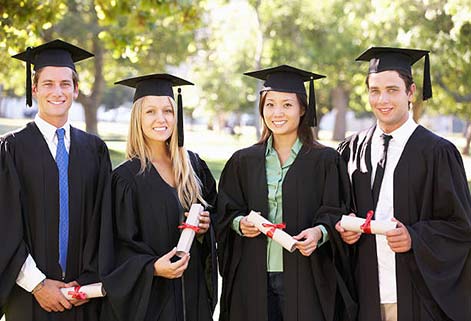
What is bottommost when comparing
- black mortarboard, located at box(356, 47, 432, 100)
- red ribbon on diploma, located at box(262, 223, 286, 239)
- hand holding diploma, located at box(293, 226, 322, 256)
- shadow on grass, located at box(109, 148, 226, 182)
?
shadow on grass, located at box(109, 148, 226, 182)

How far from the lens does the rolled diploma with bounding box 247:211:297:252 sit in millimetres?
3997

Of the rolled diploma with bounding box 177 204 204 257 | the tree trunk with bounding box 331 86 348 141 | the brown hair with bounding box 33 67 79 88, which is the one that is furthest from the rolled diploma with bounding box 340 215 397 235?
the tree trunk with bounding box 331 86 348 141

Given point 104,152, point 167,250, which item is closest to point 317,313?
point 167,250

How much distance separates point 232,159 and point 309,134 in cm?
55

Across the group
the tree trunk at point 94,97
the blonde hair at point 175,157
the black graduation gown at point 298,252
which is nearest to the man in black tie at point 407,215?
the black graduation gown at point 298,252

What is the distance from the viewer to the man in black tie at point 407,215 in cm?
412

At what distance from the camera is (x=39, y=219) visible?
165 inches

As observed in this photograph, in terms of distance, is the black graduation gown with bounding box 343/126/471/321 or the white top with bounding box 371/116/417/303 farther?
the white top with bounding box 371/116/417/303

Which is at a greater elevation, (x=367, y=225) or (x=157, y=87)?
(x=157, y=87)

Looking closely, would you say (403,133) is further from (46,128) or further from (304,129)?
(46,128)

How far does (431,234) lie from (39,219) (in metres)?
2.39

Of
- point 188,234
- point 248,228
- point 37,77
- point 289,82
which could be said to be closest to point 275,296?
point 248,228

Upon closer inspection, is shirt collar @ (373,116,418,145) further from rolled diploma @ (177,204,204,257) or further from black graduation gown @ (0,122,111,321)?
black graduation gown @ (0,122,111,321)

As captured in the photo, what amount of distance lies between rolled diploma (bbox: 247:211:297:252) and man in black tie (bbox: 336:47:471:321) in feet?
1.17
